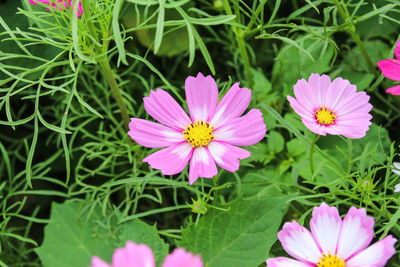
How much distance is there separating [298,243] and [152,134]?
0.23m

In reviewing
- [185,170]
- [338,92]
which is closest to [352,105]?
[338,92]

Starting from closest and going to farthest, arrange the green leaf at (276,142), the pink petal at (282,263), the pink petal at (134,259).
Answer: the pink petal at (134,259) < the pink petal at (282,263) < the green leaf at (276,142)

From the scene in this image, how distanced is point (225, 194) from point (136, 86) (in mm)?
277

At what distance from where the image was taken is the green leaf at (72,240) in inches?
30.7

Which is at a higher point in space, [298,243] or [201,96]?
[201,96]

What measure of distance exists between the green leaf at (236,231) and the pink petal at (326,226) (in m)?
0.08

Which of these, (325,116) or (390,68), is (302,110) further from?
(390,68)

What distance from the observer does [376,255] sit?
0.56 meters

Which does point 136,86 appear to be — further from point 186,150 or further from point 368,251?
point 368,251

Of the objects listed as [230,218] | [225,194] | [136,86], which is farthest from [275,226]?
[136,86]

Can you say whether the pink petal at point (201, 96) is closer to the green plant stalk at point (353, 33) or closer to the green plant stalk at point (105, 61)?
the green plant stalk at point (105, 61)

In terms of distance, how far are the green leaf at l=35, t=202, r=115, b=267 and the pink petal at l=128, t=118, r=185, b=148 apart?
Result: 201mm

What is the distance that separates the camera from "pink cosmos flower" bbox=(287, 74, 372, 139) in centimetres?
64

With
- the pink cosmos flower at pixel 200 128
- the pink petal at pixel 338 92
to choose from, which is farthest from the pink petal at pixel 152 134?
the pink petal at pixel 338 92
